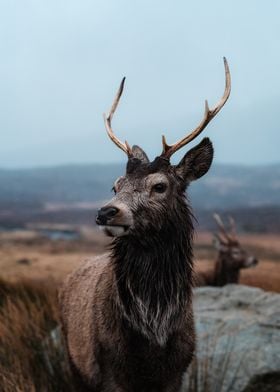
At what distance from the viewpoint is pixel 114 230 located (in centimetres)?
357

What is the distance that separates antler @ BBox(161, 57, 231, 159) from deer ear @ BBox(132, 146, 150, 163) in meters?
0.21

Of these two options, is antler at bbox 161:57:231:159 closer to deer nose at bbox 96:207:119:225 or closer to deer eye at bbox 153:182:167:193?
deer eye at bbox 153:182:167:193

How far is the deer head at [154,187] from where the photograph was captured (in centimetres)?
363

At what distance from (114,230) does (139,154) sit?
38.5 inches

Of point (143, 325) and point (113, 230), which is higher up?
point (113, 230)

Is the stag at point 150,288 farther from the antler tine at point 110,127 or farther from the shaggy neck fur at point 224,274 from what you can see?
the shaggy neck fur at point 224,274

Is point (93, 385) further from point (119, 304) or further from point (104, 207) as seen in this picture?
point (104, 207)

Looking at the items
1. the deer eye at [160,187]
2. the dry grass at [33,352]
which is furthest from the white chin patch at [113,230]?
the dry grass at [33,352]

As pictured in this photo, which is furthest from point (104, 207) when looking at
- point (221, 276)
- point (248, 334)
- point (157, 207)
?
point (221, 276)

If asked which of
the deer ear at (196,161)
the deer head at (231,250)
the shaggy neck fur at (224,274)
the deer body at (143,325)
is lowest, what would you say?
the shaggy neck fur at (224,274)

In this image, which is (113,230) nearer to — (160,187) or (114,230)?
(114,230)

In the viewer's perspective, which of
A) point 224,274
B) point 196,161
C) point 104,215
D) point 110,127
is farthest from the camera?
point 224,274

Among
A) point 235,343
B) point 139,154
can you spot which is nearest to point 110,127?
point 139,154

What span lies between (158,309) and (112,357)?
411mm
